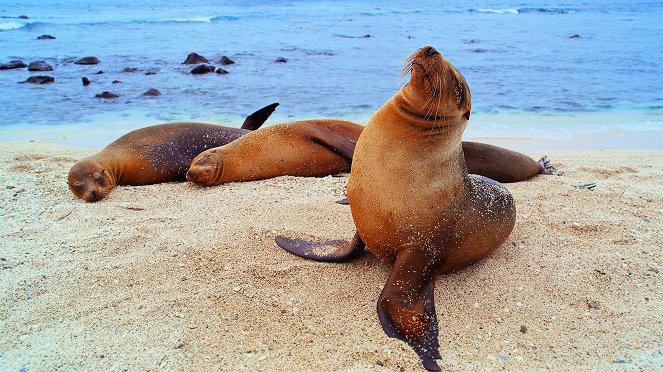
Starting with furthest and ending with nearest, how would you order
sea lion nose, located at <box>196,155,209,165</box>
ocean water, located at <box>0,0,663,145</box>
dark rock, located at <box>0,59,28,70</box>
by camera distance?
dark rock, located at <box>0,59,28,70</box> < ocean water, located at <box>0,0,663,145</box> < sea lion nose, located at <box>196,155,209,165</box>

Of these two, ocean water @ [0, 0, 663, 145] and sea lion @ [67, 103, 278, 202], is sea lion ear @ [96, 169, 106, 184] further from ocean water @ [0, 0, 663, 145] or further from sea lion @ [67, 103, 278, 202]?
ocean water @ [0, 0, 663, 145]

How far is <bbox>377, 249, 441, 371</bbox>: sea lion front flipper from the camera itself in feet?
8.02

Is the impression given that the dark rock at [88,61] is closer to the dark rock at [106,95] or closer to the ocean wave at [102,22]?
the dark rock at [106,95]

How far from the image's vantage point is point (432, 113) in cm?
262

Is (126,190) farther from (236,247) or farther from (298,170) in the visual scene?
(236,247)

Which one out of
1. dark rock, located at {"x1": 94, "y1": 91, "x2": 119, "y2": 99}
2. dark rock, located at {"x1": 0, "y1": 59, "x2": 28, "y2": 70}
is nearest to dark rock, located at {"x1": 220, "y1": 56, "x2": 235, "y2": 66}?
dark rock, located at {"x1": 94, "y1": 91, "x2": 119, "y2": 99}

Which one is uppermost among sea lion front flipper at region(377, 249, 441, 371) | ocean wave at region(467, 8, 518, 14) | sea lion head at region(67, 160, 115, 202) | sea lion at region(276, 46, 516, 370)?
sea lion at region(276, 46, 516, 370)

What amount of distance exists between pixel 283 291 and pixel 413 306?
0.65 m

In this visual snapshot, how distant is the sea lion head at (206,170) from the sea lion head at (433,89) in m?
2.56

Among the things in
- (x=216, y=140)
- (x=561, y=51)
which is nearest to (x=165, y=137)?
(x=216, y=140)

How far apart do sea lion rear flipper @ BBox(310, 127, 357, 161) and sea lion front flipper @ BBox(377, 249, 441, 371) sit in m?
2.43

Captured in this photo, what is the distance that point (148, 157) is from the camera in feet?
17.3

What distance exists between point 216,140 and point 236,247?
2.48 m

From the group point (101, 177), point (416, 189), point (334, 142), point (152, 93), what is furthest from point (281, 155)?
point (152, 93)
